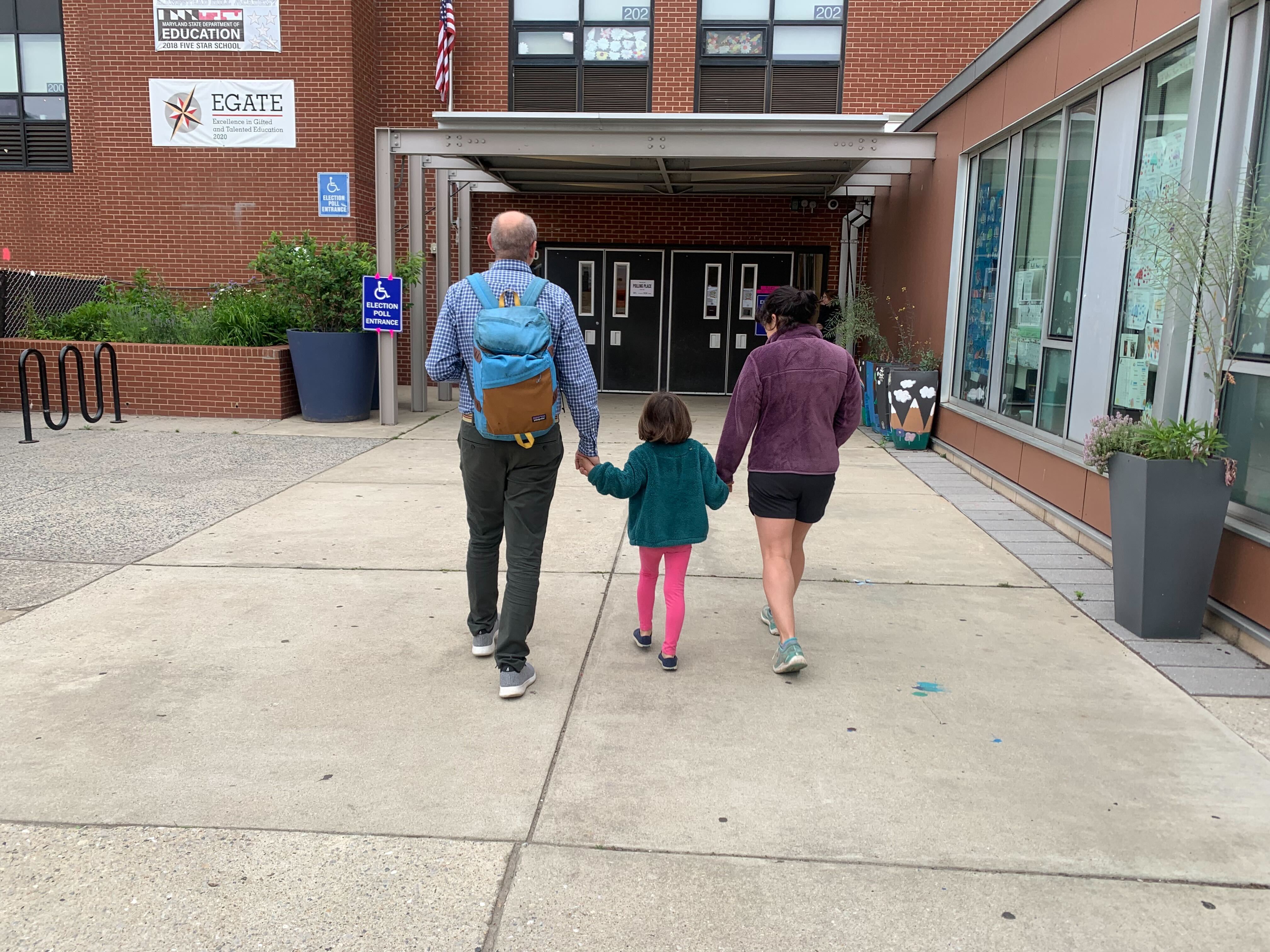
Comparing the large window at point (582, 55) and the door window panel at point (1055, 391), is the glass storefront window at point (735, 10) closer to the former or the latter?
the large window at point (582, 55)

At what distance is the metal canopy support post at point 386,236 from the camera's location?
10930 mm

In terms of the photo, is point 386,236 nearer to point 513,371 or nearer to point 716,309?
point 716,309

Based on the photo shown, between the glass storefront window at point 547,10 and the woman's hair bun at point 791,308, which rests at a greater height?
the glass storefront window at point 547,10

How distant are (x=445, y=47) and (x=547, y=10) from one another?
174cm

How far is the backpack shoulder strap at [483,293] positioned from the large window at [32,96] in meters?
15.6

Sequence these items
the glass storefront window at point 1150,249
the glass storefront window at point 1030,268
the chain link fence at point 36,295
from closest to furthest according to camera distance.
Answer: the glass storefront window at point 1150,249 → the glass storefront window at point 1030,268 → the chain link fence at point 36,295

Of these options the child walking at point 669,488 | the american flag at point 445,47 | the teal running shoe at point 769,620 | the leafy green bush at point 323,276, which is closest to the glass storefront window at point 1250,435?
the teal running shoe at point 769,620

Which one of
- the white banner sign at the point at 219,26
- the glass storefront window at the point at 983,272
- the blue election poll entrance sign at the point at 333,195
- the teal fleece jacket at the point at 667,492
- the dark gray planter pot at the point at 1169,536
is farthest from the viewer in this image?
the blue election poll entrance sign at the point at 333,195

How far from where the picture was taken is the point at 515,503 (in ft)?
12.7

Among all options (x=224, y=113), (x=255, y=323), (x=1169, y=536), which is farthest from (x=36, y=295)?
(x=1169, y=536)

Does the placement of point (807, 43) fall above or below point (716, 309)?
above

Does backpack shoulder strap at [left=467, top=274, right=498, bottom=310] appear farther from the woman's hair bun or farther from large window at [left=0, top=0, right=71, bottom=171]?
large window at [left=0, top=0, right=71, bottom=171]

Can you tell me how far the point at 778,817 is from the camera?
3.05 meters

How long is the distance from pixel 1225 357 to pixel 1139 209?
1.24 m
